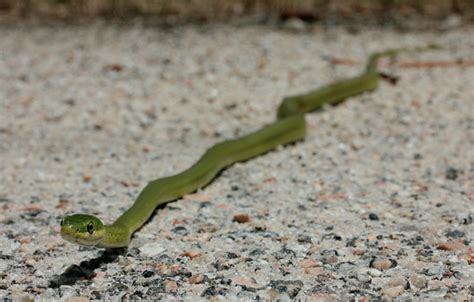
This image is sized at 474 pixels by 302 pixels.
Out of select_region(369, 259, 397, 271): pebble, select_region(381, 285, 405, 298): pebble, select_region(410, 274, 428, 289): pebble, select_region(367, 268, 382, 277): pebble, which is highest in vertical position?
select_region(410, 274, 428, 289): pebble

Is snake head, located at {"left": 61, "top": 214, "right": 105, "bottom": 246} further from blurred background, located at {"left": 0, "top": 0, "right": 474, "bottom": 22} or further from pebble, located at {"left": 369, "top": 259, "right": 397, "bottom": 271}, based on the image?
→ blurred background, located at {"left": 0, "top": 0, "right": 474, "bottom": 22}

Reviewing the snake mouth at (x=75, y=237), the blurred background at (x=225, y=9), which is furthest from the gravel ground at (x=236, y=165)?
the blurred background at (x=225, y=9)

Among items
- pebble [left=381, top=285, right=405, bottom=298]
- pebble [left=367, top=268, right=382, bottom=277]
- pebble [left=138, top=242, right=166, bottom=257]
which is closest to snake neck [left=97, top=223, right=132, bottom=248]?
pebble [left=138, top=242, right=166, bottom=257]

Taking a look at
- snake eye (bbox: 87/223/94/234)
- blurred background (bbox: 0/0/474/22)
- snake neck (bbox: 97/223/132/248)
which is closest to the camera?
snake eye (bbox: 87/223/94/234)

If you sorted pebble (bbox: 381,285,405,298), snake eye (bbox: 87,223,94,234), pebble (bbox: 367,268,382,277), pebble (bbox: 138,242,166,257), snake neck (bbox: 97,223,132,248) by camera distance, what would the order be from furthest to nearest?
pebble (bbox: 138,242,166,257) < snake neck (bbox: 97,223,132,248) < pebble (bbox: 367,268,382,277) < snake eye (bbox: 87,223,94,234) < pebble (bbox: 381,285,405,298)

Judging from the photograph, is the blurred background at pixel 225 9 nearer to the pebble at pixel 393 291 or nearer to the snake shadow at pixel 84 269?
the snake shadow at pixel 84 269

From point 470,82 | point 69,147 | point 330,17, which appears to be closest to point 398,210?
point 69,147

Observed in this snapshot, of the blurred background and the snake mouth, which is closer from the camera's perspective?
the snake mouth

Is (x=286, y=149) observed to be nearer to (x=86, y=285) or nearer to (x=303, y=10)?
(x=86, y=285)
